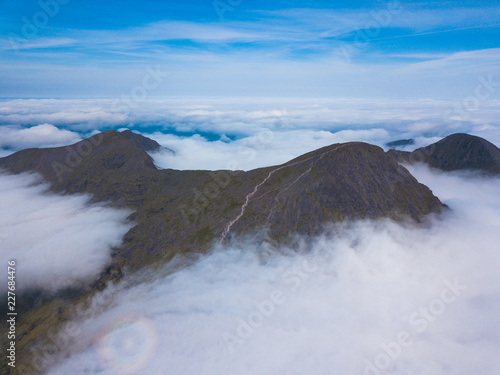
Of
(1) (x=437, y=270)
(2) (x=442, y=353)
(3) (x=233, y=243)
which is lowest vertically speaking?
(2) (x=442, y=353)

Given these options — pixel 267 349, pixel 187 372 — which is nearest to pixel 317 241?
pixel 267 349

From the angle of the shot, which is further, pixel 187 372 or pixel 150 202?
pixel 150 202

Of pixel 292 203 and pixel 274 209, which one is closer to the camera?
pixel 292 203

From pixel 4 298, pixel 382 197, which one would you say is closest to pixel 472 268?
pixel 382 197

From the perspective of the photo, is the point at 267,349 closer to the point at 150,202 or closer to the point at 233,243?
the point at 233,243

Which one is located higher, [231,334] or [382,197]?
[382,197]

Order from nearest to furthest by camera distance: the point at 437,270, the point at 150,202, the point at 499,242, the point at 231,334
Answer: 1. the point at 231,334
2. the point at 437,270
3. the point at 499,242
4. the point at 150,202

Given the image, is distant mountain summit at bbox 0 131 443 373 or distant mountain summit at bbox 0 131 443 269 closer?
distant mountain summit at bbox 0 131 443 373

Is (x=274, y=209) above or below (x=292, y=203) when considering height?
below

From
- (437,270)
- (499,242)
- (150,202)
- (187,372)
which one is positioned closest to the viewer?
(187,372)

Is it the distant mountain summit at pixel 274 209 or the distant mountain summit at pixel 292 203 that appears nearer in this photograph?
the distant mountain summit at pixel 274 209
